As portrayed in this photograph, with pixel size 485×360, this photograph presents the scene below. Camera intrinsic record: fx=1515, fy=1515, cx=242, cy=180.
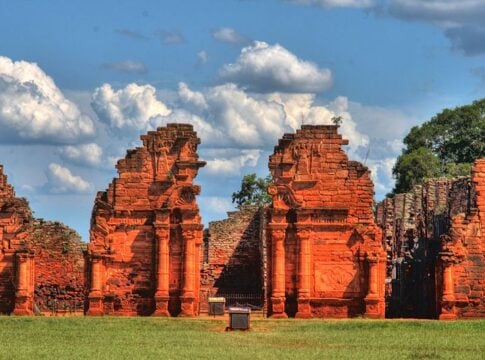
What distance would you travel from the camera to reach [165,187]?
153ft

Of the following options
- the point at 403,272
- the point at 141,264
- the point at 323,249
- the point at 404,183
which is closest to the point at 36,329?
the point at 141,264

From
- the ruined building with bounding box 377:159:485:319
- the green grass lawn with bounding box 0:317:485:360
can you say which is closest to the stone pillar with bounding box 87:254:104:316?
the green grass lawn with bounding box 0:317:485:360

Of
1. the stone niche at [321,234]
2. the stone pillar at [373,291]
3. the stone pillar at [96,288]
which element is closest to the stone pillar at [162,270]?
the stone pillar at [96,288]

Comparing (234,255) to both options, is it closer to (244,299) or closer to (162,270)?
(244,299)

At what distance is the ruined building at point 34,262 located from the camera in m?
46.8

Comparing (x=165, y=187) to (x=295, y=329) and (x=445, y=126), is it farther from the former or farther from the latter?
(x=445, y=126)

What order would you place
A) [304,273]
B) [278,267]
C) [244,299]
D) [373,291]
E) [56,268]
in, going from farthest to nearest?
[244,299] < [56,268] < [278,267] < [304,273] < [373,291]

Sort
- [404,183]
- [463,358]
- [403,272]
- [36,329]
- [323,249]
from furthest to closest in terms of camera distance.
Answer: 1. [404,183]
2. [403,272]
3. [323,249]
4. [36,329]
5. [463,358]

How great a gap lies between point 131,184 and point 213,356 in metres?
14.1

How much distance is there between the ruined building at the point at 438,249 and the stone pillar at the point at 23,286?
11.6m

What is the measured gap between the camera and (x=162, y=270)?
46094mm

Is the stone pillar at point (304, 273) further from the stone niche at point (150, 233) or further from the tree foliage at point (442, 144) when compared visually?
the tree foliage at point (442, 144)

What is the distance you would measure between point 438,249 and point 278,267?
17.1 ft

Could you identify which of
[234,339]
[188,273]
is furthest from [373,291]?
[234,339]
